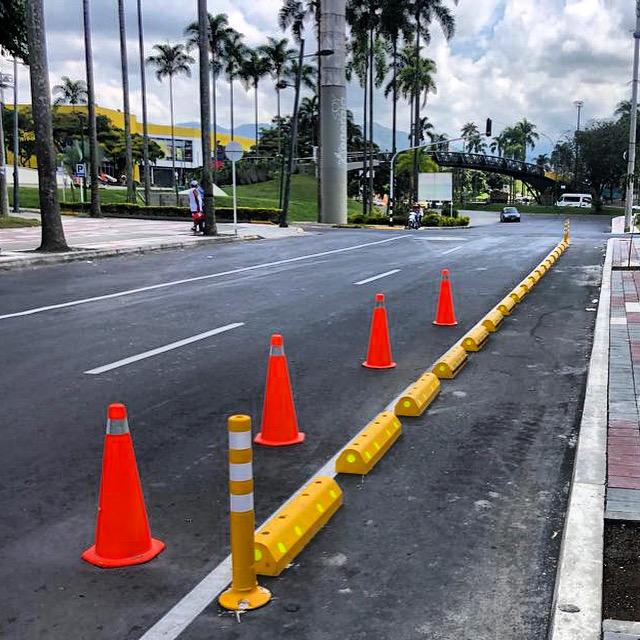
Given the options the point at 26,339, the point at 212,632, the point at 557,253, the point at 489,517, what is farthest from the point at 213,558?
the point at 557,253

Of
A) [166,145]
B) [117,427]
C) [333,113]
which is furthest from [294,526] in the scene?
[166,145]

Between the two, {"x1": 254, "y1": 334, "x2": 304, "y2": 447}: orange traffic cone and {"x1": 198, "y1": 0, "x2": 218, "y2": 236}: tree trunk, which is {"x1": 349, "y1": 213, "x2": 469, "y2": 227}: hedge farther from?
{"x1": 254, "y1": 334, "x2": 304, "y2": 447}: orange traffic cone

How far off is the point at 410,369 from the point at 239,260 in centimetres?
1262

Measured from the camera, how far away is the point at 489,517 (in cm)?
436

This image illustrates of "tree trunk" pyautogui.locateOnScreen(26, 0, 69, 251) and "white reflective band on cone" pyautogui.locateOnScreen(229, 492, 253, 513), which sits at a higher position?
"tree trunk" pyautogui.locateOnScreen(26, 0, 69, 251)

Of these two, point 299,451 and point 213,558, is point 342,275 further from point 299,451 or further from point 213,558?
point 213,558

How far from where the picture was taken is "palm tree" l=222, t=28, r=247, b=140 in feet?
246

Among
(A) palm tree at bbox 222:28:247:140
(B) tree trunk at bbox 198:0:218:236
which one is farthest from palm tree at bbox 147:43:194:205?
(B) tree trunk at bbox 198:0:218:236

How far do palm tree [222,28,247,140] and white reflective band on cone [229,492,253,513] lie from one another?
76270mm

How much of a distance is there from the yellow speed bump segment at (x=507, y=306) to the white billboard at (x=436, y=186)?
44.2 metres

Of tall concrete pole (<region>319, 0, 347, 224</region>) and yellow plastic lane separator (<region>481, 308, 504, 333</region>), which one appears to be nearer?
yellow plastic lane separator (<region>481, 308, 504, 333</region>)

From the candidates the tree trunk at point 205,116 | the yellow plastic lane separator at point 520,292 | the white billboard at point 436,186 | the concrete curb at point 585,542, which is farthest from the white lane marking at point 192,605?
the white billboard at point 436,186

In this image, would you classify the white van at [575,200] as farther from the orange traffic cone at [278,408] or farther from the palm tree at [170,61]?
the orange traffic cone at [278,408]

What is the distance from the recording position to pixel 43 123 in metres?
19.1
